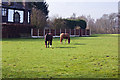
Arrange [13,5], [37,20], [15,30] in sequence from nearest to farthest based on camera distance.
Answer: [15,30]
[37,20]
[13,5]

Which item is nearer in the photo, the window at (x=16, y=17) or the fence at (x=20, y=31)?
the fence at (x=20, y=31)

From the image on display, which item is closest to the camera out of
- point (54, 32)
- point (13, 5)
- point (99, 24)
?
point (54, 32)

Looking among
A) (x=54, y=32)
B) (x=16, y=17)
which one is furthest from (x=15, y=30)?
(x=16, y=17)

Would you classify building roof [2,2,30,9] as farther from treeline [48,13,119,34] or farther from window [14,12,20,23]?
treeline [48,13,119,34]

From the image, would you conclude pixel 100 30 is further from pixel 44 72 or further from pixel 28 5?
pixel 44 72

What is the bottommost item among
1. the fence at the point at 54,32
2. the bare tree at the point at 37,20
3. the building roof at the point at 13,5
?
the fence at the point at 54,32

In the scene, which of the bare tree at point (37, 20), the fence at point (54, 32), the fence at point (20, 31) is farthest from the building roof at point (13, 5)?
the fence at point (54, 32)

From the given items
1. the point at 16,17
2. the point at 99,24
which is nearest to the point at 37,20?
the point at 16,17

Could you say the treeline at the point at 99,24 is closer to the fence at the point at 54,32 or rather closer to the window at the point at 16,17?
the fence at the point at 54,32

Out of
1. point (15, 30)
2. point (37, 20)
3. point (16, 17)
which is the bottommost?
point (15, 30)

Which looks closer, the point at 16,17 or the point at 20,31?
the point at 20,31

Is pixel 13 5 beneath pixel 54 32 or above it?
above

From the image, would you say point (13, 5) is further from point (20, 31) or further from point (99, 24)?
point (99, 24)

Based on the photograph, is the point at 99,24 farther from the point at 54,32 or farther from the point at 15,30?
the point at 15,30
